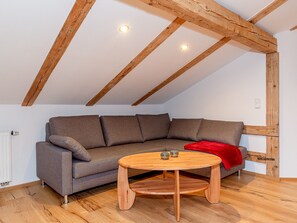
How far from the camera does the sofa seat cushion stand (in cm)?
262

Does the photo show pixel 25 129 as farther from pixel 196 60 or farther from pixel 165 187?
pixel 196 60

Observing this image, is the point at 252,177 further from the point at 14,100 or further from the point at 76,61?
the point at 14,100

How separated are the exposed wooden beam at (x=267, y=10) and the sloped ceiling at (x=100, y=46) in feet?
0.27

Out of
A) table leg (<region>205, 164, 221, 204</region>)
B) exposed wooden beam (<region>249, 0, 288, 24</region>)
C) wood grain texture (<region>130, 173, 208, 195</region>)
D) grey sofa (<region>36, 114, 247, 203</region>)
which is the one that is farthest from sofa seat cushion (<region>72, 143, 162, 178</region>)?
exposed wooden beam (<region>249, 0, 288, 24</region>)

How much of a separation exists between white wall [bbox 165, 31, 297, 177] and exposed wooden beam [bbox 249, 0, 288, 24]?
2.67ft

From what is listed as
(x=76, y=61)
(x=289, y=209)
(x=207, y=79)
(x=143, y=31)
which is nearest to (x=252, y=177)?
(x=289, y=209)

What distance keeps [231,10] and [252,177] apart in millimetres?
2393

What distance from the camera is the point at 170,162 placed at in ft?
7.70

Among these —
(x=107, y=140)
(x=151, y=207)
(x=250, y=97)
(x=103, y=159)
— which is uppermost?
(x=250, y=97)

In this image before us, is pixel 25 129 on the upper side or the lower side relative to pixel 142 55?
lower

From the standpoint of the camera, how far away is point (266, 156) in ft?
11.4

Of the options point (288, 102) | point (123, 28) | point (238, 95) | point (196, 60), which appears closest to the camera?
point (123, 28)

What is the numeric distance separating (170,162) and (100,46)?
1476 millimetres

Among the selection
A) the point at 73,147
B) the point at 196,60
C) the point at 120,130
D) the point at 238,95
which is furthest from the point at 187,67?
the point at 73,147
